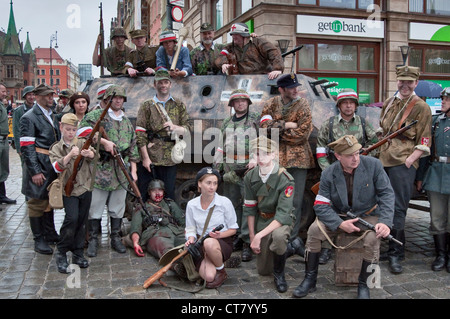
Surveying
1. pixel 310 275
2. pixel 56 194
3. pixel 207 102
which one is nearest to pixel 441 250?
pixel 310 275

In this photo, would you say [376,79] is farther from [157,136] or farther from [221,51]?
[157,136]

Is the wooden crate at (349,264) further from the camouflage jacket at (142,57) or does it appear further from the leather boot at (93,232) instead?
the camouflage jacket at (142,57)

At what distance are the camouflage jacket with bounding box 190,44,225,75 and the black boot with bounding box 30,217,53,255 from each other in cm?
342

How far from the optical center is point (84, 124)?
5.27m

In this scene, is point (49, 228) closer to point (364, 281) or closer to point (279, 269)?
point (279, 269)

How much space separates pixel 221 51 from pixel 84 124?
2.57 meters

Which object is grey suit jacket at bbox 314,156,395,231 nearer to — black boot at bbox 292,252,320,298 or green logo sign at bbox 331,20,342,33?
black boot at bbox 292,252,320,298

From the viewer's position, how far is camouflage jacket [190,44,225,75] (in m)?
7.42

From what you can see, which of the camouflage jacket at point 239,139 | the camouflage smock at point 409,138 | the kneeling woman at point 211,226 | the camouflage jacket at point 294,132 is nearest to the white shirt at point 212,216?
the kneeling woman at point 211,226

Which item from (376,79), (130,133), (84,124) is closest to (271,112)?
(130,133)

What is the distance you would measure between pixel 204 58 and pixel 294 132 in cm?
285

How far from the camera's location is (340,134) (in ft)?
16.9

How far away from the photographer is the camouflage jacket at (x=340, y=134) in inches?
202

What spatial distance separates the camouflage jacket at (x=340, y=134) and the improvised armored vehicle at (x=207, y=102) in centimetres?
79
